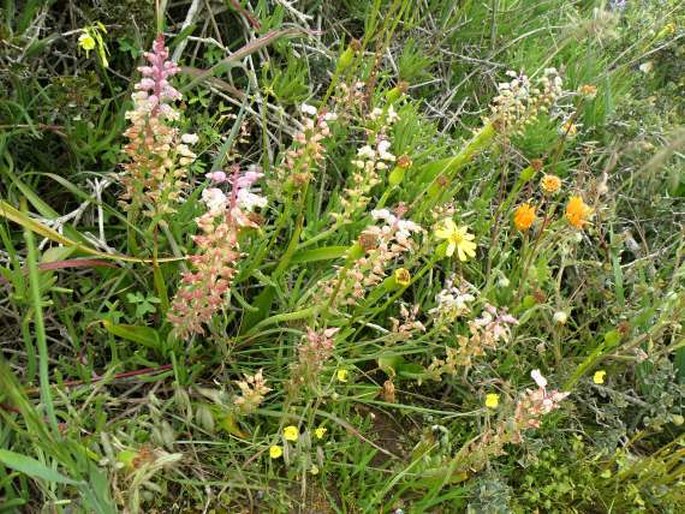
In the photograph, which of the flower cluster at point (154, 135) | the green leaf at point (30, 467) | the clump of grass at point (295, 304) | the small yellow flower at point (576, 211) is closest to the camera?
the green leaf at point (30, 467)

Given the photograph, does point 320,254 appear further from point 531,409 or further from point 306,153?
point 531,409

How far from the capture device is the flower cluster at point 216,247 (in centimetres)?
129

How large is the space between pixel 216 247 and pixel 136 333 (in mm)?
331

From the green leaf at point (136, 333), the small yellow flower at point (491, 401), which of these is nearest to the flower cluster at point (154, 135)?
the green leaf at point (136, 333)

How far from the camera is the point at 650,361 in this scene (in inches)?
74.7

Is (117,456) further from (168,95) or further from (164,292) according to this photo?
(168,95)

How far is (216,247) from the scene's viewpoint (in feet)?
4.33

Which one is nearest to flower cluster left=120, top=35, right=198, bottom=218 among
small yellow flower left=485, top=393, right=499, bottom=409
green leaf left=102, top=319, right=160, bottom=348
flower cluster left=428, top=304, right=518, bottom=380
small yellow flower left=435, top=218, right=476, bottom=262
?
green leaf left=102, top=319, right=160, bottom=348

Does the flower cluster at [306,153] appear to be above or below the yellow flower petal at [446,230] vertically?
above

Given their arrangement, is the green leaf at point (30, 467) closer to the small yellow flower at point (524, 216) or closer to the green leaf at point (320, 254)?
the green leaf at point (320, 254)

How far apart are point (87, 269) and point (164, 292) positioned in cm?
25

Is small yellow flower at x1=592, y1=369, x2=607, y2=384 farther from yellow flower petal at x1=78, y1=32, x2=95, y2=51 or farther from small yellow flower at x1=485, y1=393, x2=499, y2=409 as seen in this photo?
yellow flower petal at x1=78, y1=32, x2=95, y2=51

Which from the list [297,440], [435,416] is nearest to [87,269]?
[297,440]

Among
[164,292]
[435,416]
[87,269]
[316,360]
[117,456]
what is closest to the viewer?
[117,456]
